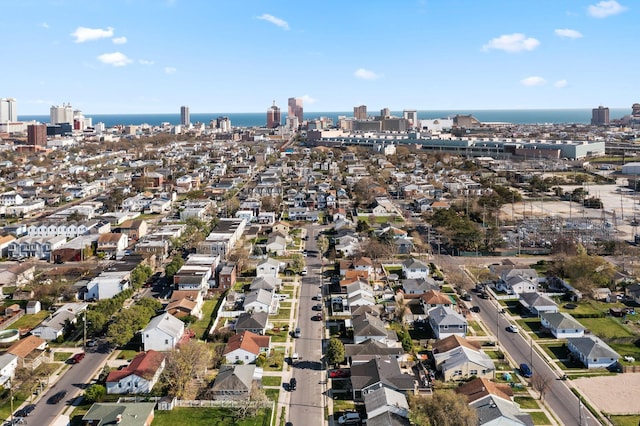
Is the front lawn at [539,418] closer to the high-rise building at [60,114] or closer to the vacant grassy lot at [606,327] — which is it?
the vacant grassy lot at [606,327]

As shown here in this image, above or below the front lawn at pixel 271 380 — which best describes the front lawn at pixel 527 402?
above

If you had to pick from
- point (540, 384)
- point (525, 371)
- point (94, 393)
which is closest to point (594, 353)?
point (525, 371)

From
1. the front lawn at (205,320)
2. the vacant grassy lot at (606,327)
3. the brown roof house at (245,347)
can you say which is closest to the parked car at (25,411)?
the brown roof house at (245,347)

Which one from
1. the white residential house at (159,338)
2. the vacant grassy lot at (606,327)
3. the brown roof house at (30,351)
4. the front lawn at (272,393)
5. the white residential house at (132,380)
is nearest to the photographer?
the front lawn at (272,393)

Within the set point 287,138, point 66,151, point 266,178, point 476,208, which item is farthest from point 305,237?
point 287,138

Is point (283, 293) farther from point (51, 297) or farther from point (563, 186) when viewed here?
point (563, 186)

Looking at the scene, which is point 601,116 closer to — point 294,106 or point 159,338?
point 294,106
